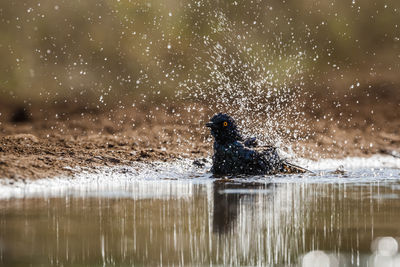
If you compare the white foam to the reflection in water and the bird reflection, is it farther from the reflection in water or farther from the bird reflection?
the bird reflection

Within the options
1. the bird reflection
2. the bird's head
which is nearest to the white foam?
the bird reflection

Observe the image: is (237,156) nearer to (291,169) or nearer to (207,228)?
(291,169)

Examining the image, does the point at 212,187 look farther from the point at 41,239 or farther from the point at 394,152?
the point at 394,152

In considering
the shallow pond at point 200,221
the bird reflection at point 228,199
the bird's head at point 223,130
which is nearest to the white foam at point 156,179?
the shallow pond at point 200,221

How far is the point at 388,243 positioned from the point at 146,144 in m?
7.54

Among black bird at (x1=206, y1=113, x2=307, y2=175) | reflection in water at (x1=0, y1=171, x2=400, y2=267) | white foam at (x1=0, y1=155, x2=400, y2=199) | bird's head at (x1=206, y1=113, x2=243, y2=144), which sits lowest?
reflection in water at (x1=0, y1=171, x2=400, y2=267)

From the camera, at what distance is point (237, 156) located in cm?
924

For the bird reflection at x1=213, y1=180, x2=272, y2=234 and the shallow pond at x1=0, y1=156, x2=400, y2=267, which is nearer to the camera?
the shallow pond at x1=0, y1=156, x2=400, y2=267

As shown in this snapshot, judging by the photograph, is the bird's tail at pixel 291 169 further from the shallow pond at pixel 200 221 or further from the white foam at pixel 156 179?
the shallow pond at pixel 200 221

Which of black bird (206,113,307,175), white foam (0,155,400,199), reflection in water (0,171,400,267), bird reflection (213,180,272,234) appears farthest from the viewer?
black bird (206,113,307,175)

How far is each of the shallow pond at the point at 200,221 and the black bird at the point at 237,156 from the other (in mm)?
399

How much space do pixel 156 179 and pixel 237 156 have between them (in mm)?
1063

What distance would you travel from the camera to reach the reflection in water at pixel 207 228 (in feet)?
14.3

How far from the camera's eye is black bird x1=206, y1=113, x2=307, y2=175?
9.20m
